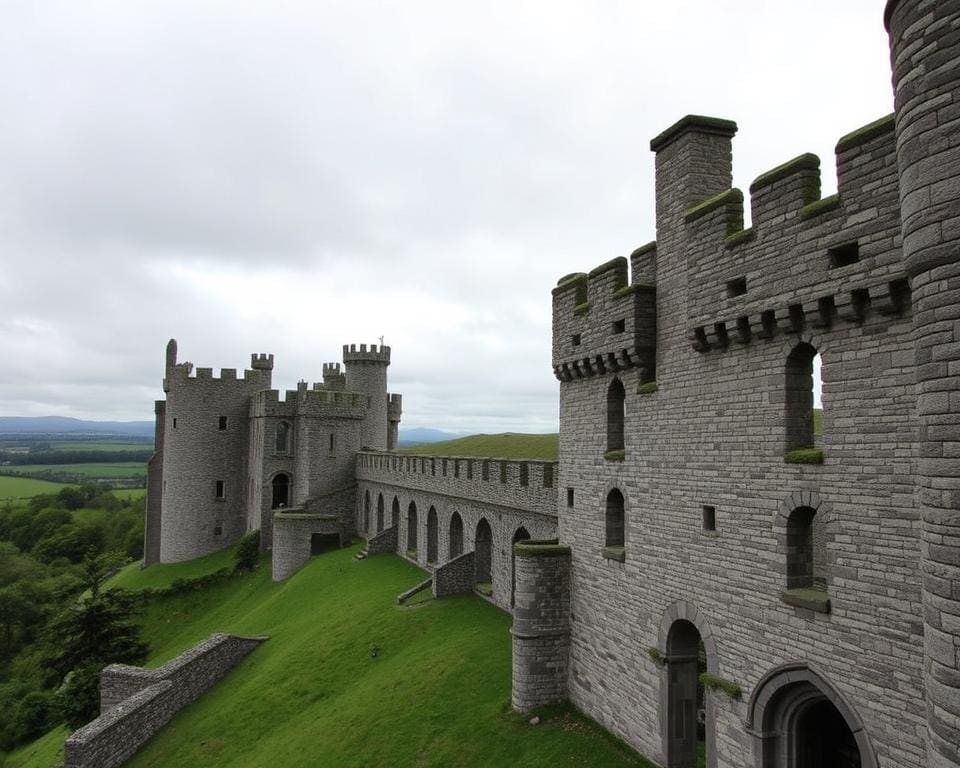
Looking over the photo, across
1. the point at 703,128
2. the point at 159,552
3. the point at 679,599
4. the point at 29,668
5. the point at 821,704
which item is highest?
the point at 703,128

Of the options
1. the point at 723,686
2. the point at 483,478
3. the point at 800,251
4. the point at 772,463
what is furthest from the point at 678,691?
the point at 483,478

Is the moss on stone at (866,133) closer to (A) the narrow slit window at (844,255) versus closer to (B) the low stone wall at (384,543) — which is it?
(A) the narrow slit window at (844,255)

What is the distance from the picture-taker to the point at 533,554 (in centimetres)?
1570

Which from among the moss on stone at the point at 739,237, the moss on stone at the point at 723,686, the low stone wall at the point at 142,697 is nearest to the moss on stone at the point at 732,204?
the moss on stone at the point at 739,237

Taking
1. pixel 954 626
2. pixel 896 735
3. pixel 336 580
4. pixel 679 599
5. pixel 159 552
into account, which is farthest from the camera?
→ pixel 159 552

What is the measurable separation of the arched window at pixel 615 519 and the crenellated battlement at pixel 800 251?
420 centimetres

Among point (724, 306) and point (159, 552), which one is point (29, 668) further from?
point (724, 306)

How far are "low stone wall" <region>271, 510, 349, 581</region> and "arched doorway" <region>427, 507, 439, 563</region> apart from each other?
10.4 metres

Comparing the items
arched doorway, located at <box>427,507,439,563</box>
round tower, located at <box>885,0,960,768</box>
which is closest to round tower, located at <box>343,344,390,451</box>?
arched doorway, located at <box>427,507,439,563</box>

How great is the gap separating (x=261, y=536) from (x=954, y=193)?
42621 millimetres

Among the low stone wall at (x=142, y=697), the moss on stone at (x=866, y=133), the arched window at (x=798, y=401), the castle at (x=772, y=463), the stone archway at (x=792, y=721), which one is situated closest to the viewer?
the castle at (x=772, y=463)

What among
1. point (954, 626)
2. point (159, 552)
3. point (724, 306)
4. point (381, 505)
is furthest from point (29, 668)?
point (954, 626)

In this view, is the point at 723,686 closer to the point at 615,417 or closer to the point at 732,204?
the point at 615,417

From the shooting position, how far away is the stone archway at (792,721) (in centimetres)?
960
